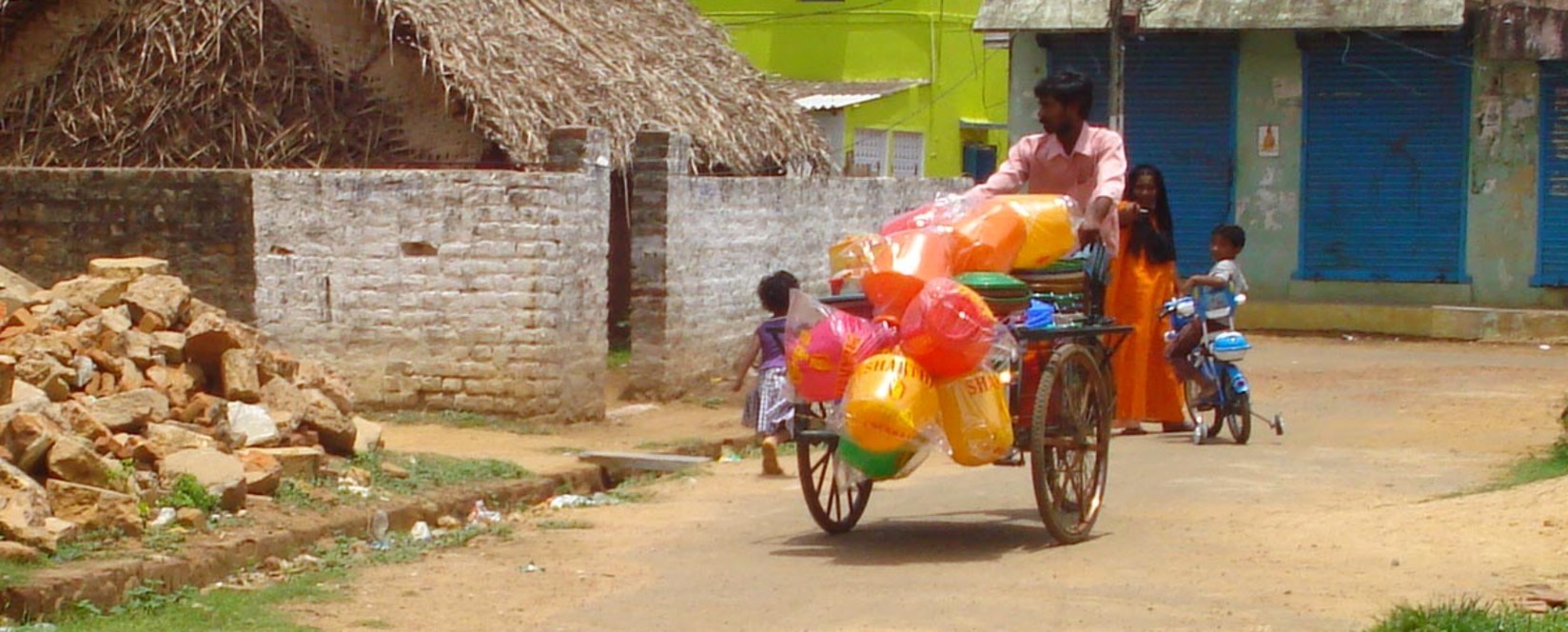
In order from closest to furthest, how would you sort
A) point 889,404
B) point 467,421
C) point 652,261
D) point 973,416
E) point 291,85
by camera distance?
point 889,404
point 973,416
point 467,421
point 652,261
point 291,85

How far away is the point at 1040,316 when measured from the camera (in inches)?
317

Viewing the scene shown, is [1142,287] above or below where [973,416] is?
above

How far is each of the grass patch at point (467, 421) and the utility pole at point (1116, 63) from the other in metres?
8.73

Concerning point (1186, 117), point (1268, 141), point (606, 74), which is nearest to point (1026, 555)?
point (606, 74)

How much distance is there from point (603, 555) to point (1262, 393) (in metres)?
8.01

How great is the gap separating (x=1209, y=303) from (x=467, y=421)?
4483mm

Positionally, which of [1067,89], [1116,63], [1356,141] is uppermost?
[1116,63]

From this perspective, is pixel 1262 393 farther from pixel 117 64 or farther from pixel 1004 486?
pixel 117 64

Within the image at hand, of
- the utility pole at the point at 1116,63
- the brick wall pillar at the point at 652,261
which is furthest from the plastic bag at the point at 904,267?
the utility pole at the point at 1116,63

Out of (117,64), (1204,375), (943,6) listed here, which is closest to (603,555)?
(1204,375)

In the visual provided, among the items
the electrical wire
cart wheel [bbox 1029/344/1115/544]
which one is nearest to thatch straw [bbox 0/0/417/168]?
cart wheel [bbox 1029/344/1115/544]

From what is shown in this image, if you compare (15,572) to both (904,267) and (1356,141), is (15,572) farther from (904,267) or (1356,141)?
(1356,141)

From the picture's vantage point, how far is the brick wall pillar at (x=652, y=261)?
45.6 feet

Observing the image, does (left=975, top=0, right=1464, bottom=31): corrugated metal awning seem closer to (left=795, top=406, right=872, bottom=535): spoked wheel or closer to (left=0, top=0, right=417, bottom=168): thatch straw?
(left=0, top=0, right=417, bottom=168): thatch straw
